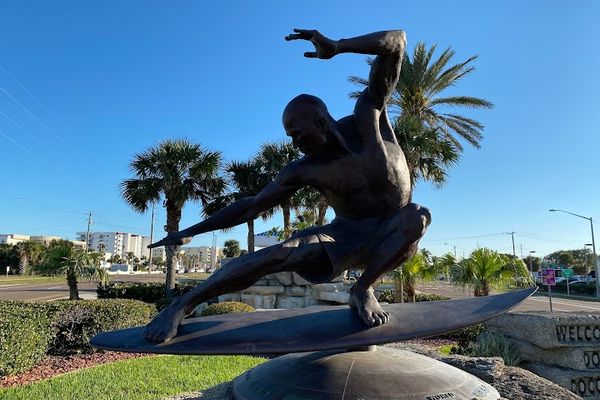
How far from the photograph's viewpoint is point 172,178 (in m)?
17.9

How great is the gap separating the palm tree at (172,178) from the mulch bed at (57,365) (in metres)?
9.08

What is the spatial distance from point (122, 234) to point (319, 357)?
529 feet

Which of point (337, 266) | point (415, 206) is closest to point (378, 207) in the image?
point (415, 206)

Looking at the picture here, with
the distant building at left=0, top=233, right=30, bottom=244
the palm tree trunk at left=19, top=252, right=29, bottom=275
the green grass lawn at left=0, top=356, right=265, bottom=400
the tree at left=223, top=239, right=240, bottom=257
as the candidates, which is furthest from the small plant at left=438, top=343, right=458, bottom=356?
the distant building at left=0, top=233, right=30, bottom=244

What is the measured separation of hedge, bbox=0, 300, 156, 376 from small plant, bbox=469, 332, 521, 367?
7469 mm

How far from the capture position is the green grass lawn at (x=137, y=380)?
5621 millimetres

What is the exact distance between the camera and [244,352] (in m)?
2.27

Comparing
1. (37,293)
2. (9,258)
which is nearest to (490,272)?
(37,293)

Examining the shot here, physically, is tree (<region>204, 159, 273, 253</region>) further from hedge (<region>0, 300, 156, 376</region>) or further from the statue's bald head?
the statue's bald head

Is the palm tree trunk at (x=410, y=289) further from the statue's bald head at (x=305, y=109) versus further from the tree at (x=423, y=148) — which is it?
the statue's bald head at (x=305, y=109)

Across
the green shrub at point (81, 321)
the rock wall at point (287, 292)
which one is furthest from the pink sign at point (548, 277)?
the green shrub at point (81, 321)

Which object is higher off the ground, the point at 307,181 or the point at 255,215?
the point at 307,181

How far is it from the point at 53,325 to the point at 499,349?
8.28 meters

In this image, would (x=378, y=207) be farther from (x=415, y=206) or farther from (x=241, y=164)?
(x=241, y=164)
